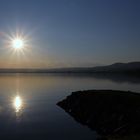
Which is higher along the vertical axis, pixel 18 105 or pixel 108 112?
pixel 18 105

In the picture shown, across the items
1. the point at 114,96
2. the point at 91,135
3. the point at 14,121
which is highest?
the point at 114,96

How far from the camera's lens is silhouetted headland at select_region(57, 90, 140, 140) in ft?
122

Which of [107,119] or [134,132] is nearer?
[134,132]

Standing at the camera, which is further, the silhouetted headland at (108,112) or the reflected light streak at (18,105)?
the reflected light streak at (18,105)

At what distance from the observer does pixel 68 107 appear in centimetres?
6178

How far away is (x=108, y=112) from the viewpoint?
44.5 meters

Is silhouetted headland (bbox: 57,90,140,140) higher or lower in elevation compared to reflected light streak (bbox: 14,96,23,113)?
lower

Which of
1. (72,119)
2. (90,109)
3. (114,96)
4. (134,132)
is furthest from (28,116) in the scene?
(134,132)

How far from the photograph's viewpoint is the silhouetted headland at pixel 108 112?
37.3 meters

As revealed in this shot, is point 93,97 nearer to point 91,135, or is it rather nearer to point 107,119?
point 107,119

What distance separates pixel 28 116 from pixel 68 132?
54.6ft

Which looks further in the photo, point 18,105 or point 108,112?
point 18,105

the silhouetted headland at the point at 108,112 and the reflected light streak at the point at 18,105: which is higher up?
the reflected light streak at the point at 18,105

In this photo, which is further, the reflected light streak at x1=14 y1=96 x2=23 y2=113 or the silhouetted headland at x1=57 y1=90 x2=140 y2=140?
the reflected light streak at x1=14 y1=96 x2=23 y2=113
